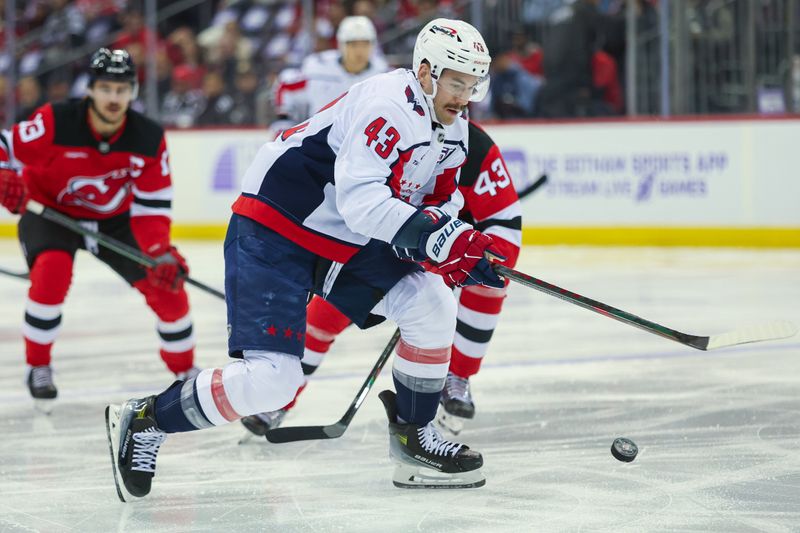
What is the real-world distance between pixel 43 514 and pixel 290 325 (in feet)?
2.10

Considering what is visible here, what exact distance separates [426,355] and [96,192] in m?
1.61

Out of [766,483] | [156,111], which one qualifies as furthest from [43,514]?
[156,111]

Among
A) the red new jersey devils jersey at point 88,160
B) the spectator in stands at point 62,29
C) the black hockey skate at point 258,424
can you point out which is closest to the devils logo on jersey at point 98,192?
the red new jersey devils jersey at point 88,160

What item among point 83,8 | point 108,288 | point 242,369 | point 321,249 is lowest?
point 108,288

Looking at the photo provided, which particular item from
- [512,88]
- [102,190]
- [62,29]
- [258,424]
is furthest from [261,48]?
[258,424]

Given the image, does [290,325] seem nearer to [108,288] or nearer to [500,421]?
[500,421]

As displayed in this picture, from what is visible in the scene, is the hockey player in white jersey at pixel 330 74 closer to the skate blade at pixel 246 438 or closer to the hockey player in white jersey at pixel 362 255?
the skate blade at pixel 246 438

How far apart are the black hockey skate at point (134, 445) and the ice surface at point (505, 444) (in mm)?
44

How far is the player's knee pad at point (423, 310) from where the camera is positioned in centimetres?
285

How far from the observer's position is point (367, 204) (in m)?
2.62

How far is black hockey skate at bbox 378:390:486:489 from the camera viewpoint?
2.93 m

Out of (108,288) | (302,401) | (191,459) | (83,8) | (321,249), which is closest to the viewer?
(321,249)

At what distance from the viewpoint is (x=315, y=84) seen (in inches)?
248

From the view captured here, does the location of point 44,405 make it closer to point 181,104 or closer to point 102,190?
point 102,190
